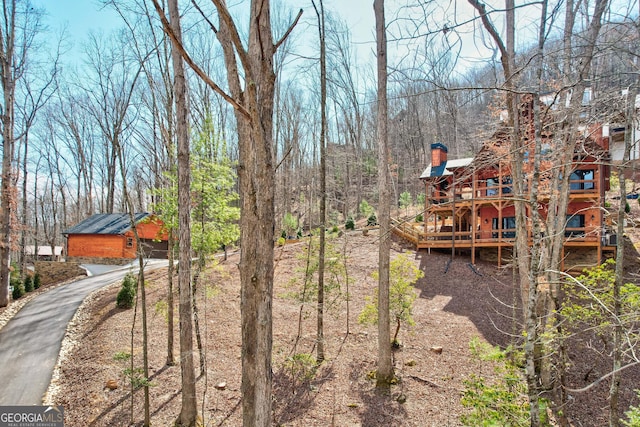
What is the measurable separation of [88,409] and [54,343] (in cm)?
427

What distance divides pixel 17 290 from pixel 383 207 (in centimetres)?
1669

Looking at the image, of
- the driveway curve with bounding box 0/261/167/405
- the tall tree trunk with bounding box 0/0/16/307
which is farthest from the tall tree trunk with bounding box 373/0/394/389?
the tall tree trunk with bounding box 0/0/16/307

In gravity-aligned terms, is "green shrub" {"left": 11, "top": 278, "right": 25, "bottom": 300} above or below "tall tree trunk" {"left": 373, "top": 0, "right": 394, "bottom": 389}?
below

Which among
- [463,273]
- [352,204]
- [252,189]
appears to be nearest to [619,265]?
[252,189]

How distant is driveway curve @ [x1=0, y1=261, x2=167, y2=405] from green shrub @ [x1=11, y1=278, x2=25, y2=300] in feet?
2.90

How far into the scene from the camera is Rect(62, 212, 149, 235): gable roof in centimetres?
2302

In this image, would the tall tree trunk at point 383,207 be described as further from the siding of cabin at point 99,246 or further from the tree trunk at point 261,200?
the siding of cabin at point 99,246

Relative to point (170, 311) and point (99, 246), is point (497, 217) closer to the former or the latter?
point (170, 311)

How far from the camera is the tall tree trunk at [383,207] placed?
750 cm

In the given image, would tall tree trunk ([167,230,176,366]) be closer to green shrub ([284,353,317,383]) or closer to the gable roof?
green shrub ([284,353,317,383])

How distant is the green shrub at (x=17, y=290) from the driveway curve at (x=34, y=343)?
88 cm

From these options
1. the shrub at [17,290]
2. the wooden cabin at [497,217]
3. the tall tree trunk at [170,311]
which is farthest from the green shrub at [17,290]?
the wooden cabin at [497,217]

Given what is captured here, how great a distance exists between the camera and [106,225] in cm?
2383

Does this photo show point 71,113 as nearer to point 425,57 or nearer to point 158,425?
point 158,425
